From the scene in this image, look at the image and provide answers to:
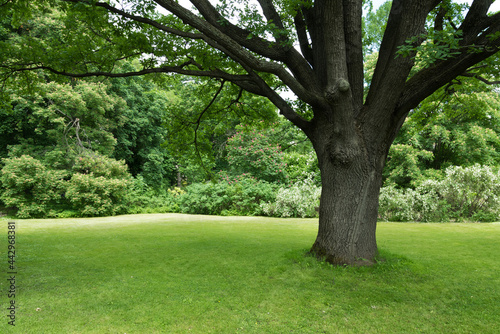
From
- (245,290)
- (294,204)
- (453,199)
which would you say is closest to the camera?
(245,290)

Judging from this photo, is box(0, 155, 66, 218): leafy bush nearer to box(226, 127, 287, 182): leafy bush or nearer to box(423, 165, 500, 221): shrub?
box(226, 127, 287, 182): leafy bush

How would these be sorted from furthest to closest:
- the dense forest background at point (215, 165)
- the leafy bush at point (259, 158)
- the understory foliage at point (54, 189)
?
the leafy bush at point (259, 158), the understory foliage at point (54, 189), the dense forest background at point (215, 165)

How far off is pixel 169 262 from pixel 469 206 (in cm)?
1122

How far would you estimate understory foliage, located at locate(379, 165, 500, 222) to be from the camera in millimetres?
10188

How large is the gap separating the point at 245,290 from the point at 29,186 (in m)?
14.1

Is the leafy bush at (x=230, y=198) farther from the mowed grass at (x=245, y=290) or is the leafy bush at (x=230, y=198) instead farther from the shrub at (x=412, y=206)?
the mowed grass at (x=245, y=290)

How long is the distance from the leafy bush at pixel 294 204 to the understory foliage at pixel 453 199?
2742 millimetres

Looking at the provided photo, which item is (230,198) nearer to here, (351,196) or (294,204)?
(294,204)

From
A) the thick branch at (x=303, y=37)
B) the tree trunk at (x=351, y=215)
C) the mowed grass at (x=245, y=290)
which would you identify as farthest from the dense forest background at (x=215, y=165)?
the mowed grass at (x=245, y=290)

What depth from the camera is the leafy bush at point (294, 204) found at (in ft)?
39.8

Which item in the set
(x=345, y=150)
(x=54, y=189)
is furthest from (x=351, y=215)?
(x=54, y=189)

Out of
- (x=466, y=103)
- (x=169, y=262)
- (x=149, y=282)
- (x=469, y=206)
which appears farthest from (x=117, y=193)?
(x=469, y=206)

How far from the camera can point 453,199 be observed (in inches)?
422

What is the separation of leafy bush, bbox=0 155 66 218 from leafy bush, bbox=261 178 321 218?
1027cm
